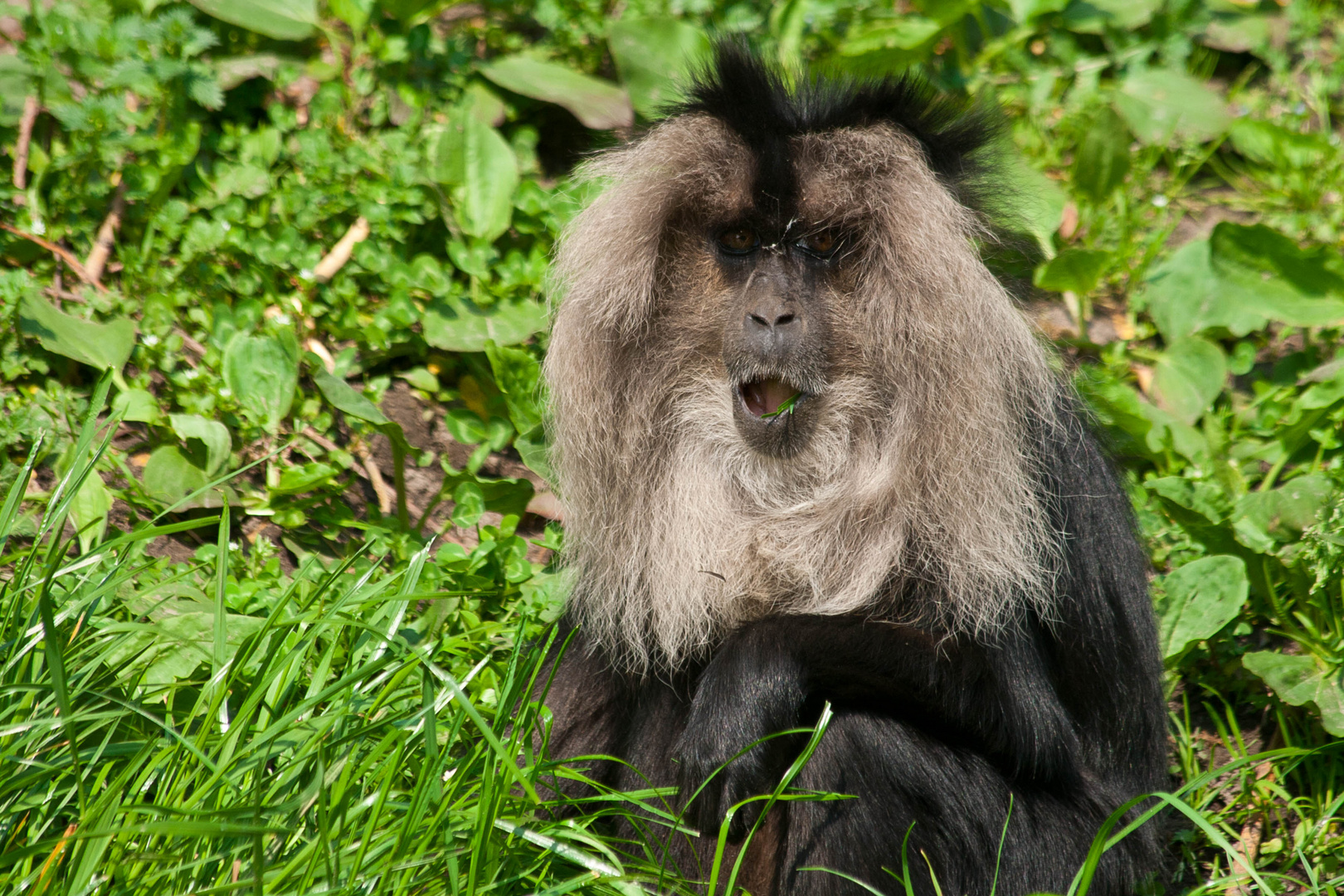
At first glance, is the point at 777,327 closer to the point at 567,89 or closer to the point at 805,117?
the point at 805,117

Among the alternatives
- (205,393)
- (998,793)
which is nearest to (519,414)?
(205,393)

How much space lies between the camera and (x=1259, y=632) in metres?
3.57

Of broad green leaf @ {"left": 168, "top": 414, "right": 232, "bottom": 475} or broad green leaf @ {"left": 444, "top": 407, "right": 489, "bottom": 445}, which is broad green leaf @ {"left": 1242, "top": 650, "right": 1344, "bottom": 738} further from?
broad green leaf @ {"left": 168, "top": 414, "right": 232, "bottom": 475}

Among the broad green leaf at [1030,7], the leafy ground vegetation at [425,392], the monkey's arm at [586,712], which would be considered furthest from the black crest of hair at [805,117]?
the broad green leaf at [1030,7]

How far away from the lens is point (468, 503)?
148 inches

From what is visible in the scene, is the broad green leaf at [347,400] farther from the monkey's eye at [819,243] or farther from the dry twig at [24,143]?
the dry twig at [24,143]

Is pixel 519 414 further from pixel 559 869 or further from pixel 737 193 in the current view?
pixel 559 869

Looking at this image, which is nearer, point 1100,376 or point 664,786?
point 664,786

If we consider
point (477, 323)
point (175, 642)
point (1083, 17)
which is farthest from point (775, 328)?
point (1083, 17)

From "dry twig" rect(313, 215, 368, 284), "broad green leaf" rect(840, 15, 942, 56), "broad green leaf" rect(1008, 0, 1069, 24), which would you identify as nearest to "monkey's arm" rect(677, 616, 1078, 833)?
"dry twig" rect(313, 215, 368, 284)

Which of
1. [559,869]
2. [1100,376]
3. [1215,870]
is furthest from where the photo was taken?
[1100,376]

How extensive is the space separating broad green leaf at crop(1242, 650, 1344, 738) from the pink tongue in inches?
59.8

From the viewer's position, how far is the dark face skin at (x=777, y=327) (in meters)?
2.61

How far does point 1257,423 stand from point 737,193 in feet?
7.95
